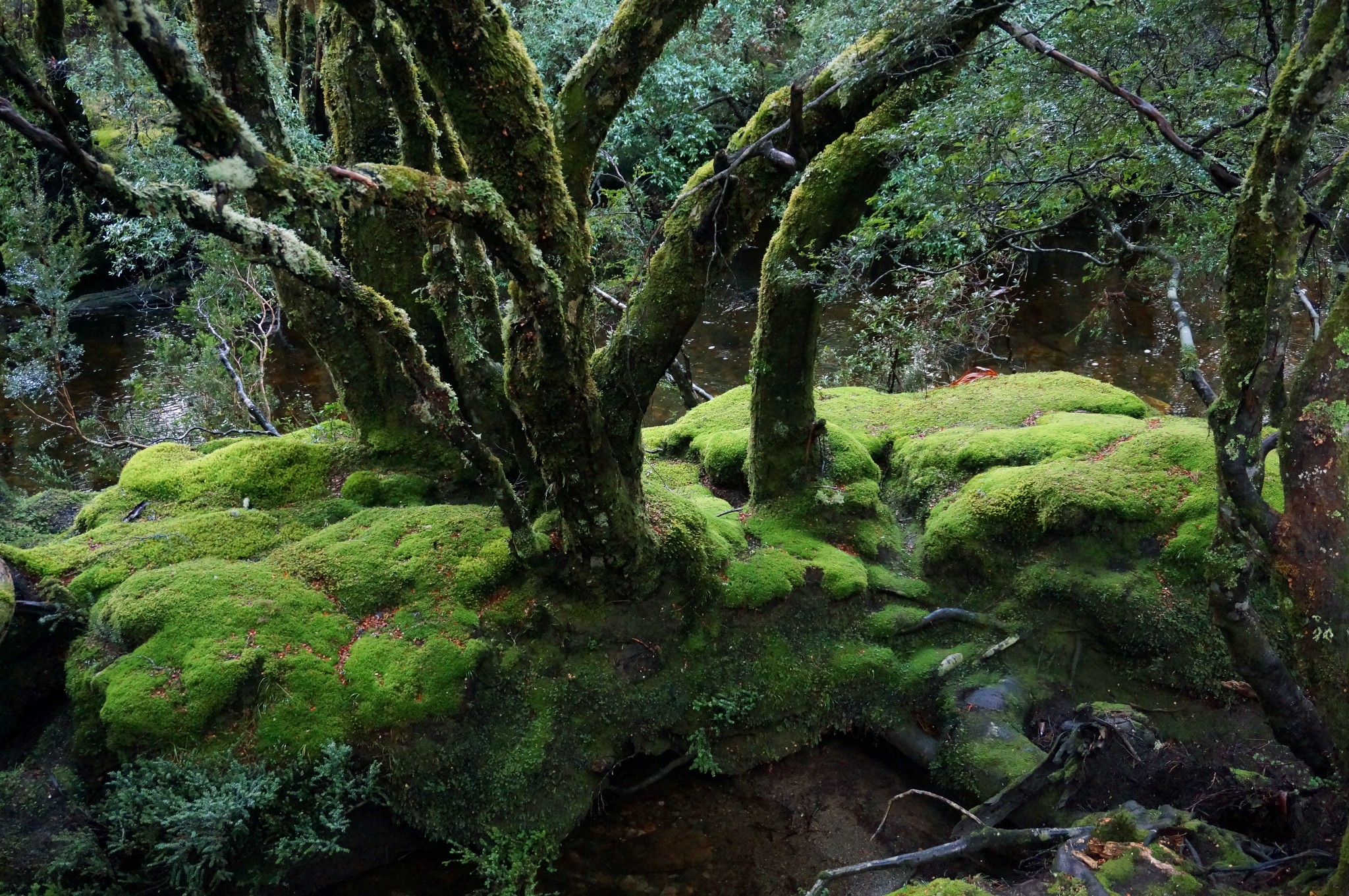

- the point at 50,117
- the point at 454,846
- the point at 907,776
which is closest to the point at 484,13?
the point at 50,117

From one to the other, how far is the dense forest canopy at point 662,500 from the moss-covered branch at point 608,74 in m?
0.02

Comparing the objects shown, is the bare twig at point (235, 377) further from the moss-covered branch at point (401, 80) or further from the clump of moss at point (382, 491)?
the moss-covered branch at point (401, 80)

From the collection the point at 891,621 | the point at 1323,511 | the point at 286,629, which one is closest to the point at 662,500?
→ the point at 891,621

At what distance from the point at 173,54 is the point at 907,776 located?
5.49 metres

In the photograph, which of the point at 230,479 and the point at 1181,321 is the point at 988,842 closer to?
the point at 1181,321

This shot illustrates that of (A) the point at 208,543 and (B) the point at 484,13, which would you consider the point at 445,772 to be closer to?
(A) the point at 208,543

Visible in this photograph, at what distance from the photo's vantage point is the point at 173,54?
2.53 metres

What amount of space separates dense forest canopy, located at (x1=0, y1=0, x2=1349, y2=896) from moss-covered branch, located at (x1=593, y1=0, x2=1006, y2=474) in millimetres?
26

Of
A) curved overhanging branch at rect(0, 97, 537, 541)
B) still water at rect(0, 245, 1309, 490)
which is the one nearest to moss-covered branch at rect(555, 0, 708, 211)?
curved overhanging branch at rect(0, 97, 537, 541)

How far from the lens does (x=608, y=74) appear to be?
4418 millimetres

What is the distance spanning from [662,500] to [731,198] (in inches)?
82.8

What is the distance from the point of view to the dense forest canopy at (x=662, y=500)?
3570 mm

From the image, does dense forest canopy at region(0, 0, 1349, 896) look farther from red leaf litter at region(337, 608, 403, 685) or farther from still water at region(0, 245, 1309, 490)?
still water at region(0, 245, 1309, 490)

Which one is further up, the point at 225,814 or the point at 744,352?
the point at 744,352
